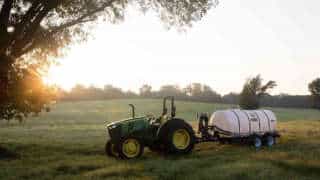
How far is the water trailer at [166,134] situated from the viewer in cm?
1964

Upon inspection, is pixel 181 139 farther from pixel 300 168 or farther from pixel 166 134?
pixel 300 168

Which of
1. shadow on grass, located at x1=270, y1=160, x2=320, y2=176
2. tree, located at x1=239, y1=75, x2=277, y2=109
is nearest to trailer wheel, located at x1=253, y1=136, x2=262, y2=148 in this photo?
shadow on grass, located at x1=270, y1=160, x2=320, y2=176

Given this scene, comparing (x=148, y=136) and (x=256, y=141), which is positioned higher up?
(x=148, y=136)

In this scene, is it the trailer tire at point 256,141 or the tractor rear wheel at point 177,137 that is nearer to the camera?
the tractor rear wheel at point 177,137

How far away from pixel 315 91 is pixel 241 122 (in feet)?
177

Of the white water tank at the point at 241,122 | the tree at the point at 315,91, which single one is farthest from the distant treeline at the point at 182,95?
the white water tank at the point at 241,122

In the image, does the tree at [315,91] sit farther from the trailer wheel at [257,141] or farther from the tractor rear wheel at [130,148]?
the tractor rear wheel at [130,148]

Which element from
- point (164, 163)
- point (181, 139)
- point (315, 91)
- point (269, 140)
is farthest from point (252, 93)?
point (164, 163)

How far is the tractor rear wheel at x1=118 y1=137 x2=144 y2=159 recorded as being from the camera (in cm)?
1928

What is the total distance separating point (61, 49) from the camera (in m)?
26.9

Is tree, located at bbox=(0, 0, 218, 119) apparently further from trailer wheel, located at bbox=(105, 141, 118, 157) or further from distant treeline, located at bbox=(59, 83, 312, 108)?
distant treeline, located at bbox=(59, 83, 312, 108)

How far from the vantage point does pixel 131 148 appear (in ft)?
64.2

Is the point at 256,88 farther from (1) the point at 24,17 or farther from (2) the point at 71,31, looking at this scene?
(1) the point at 24,17

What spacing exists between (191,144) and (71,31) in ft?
31.7
